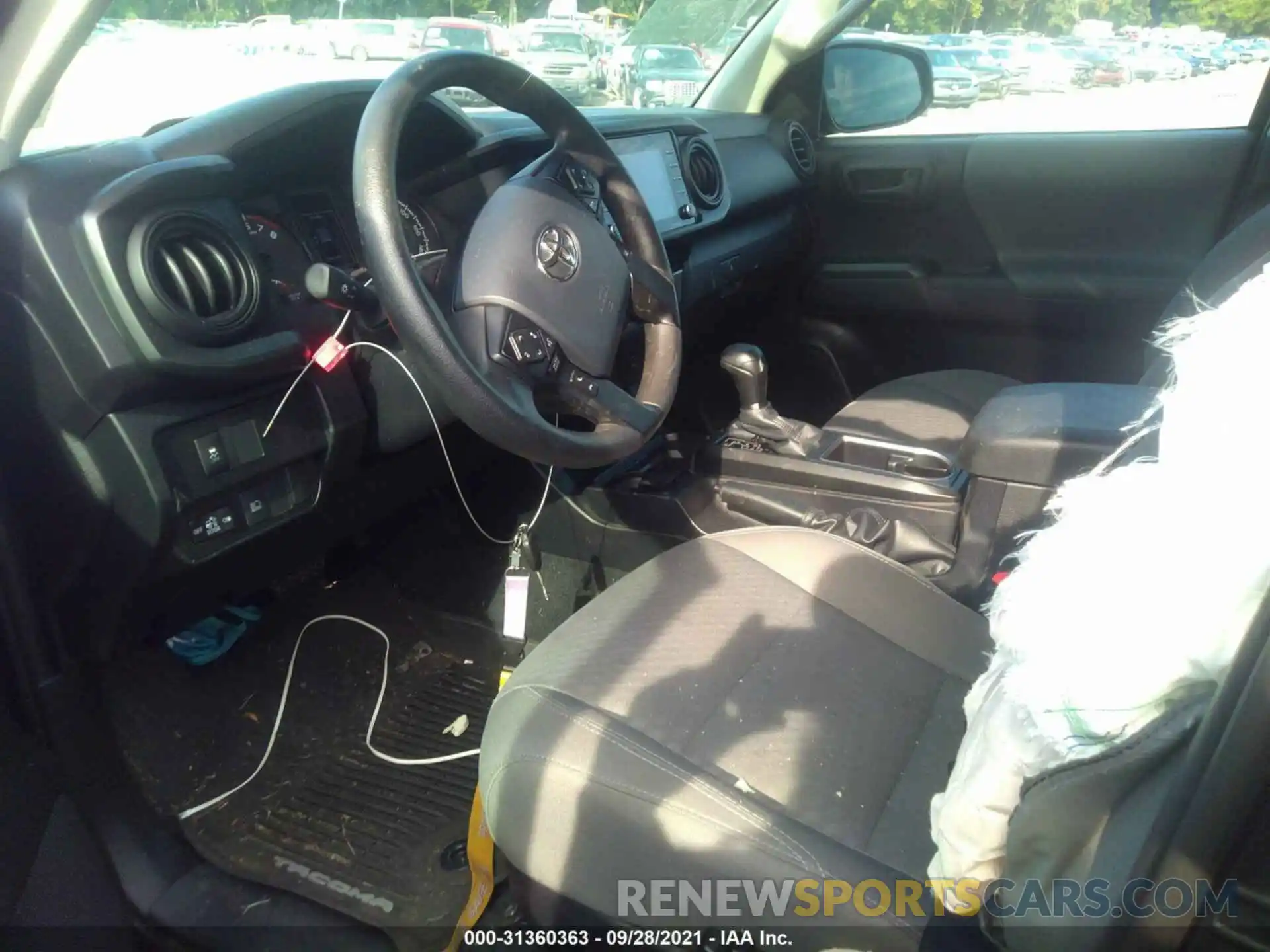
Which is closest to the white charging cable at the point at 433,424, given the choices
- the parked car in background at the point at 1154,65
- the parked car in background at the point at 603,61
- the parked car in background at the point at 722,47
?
the parked car in background at the point at 603,61

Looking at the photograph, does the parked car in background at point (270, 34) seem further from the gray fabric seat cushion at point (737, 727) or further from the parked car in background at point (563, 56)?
the gray fabric seat cushion at point (737, 727)

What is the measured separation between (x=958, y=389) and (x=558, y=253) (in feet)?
3.72

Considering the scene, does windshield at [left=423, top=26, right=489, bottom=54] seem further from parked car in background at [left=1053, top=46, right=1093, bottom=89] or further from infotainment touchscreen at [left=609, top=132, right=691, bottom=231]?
parked car in background at [left=1053, top=46, right=1093, bottom=89]

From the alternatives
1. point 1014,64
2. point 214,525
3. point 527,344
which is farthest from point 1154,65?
point 214,525

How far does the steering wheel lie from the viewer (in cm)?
112

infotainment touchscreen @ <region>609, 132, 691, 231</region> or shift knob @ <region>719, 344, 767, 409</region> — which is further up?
infotainment touchscreen @ <region>609, 132, 691, 231</region>

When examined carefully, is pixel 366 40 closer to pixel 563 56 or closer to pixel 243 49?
pixel 243 49

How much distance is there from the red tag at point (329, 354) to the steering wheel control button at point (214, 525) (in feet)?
0.74

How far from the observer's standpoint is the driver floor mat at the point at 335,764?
1.57 m

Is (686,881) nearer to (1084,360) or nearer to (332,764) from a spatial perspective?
(332,764)

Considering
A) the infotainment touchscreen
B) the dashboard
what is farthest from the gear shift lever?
the dashboard

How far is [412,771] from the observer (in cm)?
177

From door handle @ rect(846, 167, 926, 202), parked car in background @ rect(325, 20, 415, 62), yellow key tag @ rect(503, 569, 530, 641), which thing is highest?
parked car in background @ rect(325, 20, 415, 62)

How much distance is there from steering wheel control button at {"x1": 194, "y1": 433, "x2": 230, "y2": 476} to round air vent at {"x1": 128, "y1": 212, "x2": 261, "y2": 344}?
0.44 feet
